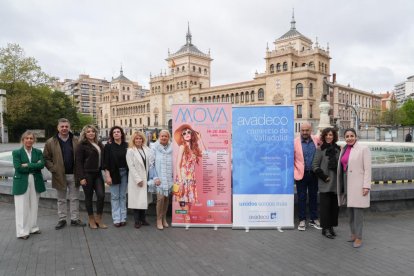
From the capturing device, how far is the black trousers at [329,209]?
4.88m

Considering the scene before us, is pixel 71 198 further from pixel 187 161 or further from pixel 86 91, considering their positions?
pixel 86 91

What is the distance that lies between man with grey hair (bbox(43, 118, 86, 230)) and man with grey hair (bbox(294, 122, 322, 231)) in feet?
12.4

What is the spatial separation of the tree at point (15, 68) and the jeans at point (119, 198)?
1553 inches

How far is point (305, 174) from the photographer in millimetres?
5320

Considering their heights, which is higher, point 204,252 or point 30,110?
point 30,110

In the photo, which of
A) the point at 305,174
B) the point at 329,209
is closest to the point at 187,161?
the point at 305,174

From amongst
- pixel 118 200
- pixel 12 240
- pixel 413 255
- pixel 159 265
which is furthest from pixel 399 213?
pixel 12 240

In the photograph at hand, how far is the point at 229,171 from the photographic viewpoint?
Answer: 542cm

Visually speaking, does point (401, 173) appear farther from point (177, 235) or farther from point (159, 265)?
point (159, 265)

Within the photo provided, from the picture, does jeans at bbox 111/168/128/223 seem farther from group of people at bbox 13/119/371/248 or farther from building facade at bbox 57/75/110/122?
building facade at bbox 57/75/110/122

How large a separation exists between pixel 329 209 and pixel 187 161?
7.85ft

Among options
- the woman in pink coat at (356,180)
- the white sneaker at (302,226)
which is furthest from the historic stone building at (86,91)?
the woman in pink coat at (356,180)

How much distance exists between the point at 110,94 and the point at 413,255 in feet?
304

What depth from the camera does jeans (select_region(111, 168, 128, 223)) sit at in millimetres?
5514
